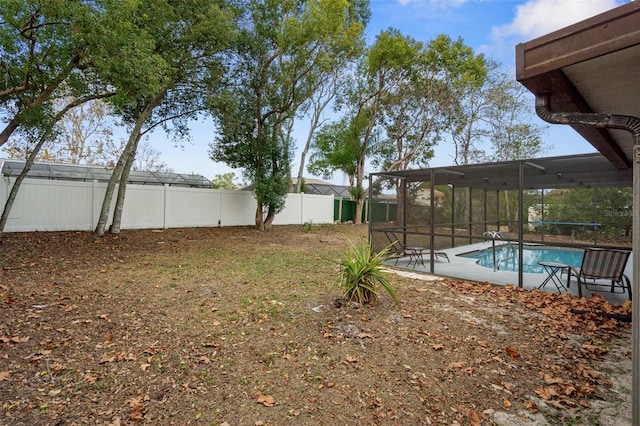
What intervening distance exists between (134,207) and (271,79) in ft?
19.9

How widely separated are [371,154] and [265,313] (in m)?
16.7

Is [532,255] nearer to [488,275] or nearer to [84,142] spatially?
[488,275]

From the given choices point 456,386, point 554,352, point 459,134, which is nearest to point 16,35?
point 456,386

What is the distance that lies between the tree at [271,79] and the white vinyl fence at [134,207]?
136cm

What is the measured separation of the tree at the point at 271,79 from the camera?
32.2 feet

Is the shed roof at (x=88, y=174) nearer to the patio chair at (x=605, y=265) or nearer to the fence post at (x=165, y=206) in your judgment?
the fence post at (x=165, y=206)

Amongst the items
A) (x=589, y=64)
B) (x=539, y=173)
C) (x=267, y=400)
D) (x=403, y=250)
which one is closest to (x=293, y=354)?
(x=267, y=400)

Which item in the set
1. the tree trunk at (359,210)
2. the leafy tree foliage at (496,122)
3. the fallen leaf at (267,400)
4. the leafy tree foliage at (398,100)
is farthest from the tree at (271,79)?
→ the leafy tree foliage at (496,122)

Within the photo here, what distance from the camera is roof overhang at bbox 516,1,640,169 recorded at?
1.36 m

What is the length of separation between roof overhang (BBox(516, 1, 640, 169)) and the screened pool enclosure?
474 cm

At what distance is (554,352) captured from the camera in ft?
10.2

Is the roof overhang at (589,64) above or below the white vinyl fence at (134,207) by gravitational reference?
above

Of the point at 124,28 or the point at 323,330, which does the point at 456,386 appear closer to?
the point at 323,330

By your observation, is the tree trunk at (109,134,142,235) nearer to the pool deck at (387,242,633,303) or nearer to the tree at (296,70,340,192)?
the pool deck at (387,242,633,303)
